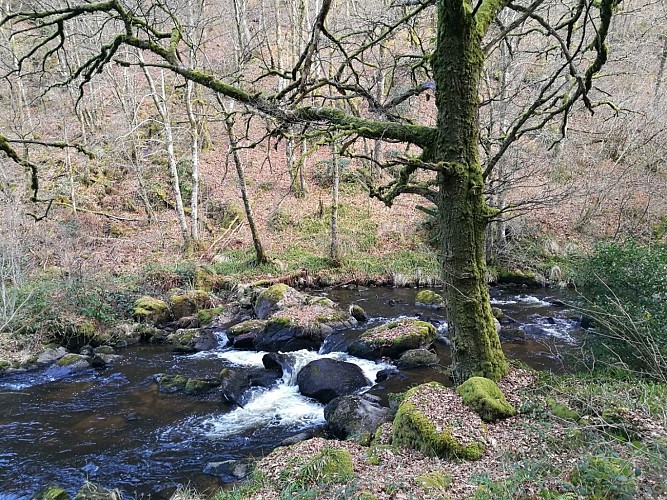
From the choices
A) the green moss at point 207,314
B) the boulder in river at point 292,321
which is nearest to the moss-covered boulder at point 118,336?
the green moss at point 207,314

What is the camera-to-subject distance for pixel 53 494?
18.8 ft

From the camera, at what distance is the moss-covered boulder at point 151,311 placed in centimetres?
1332

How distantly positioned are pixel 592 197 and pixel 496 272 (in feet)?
19.9

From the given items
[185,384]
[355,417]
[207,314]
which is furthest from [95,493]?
[207,314]

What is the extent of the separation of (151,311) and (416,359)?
8.20 metres

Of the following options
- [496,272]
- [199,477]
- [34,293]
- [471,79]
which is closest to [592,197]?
[496,272]

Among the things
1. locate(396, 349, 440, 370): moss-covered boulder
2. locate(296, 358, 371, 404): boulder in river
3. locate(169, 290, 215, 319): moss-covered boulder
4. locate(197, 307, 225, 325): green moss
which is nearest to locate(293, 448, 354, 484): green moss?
locate(296, 358, 371, 404): boulder in river

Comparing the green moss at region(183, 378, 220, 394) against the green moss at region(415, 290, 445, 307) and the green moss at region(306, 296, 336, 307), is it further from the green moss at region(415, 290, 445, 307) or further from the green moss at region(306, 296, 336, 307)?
the green moss at region(415, 290, 445, 307)

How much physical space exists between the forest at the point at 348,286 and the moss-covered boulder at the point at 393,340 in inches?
2.1

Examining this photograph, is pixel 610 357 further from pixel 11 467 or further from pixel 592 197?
pixel 592 197

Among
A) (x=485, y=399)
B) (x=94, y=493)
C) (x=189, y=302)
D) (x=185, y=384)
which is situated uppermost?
(x=189, y=302)

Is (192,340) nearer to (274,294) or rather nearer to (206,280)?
(274,294)

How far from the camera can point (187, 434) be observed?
7605 mm

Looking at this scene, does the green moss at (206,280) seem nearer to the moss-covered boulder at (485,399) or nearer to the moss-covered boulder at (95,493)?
the moss-covered boulder at (95,493)
